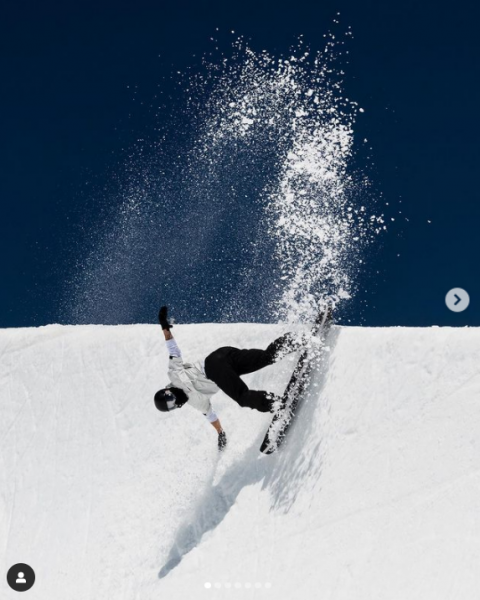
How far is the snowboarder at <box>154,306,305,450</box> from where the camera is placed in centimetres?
615

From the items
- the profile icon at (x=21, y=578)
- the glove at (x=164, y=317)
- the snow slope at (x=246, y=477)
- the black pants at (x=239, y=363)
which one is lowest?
the profile icon at (x=21, y=578)

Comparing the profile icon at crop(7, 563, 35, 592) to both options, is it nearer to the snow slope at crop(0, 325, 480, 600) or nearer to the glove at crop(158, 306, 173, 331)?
the snow slope at crop(0, 325, 480, 600)

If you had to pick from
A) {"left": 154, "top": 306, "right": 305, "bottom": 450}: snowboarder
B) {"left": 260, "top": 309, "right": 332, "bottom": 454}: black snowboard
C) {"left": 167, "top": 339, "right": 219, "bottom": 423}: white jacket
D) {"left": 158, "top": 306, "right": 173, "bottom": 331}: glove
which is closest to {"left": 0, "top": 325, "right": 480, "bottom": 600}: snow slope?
{"left": 260, "top": 309, "right": 332, "bottom": 454}: black snowboard

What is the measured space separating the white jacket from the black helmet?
0.84 feet

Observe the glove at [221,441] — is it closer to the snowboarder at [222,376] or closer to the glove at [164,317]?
the snowboarder at [222,376]

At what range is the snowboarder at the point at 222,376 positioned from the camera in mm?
6148

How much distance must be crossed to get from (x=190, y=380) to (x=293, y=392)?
3.54ft

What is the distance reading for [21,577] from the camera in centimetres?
807

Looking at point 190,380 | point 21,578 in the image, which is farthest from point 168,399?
point 21,578

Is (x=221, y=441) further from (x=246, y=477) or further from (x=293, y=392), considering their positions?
(x=293, y=392)

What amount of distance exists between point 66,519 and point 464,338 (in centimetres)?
597

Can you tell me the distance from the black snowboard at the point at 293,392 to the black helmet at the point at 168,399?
0.95 meters

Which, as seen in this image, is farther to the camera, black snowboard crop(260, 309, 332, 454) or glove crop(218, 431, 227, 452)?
glove crop(218, 431, 227, 452)

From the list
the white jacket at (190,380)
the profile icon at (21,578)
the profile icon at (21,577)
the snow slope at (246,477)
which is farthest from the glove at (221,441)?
the profile icon at (21,578)
